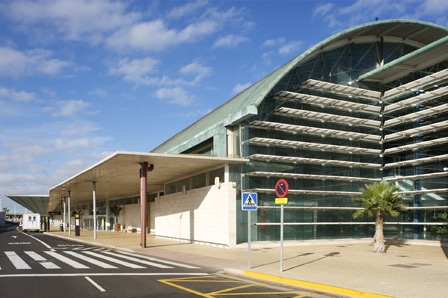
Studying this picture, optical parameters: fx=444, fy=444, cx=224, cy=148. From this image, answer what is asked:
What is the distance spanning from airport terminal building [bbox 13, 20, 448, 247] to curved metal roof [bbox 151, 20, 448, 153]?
9 cm

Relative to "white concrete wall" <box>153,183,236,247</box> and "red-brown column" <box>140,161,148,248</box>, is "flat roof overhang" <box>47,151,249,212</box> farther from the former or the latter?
"white concrete wall" <box>153,183,236,247</box>

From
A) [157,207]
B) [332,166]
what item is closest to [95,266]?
[332,166]

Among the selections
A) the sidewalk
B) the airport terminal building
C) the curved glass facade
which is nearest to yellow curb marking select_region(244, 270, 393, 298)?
the sidewalk

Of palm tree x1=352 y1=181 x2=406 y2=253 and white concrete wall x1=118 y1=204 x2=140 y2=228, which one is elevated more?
palm tree x1=352 y1=181 x2=406 y2=253

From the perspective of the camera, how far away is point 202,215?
29141mm

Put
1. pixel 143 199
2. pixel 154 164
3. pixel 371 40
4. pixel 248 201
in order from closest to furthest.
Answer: pixel 248 201
pixel 143 199
pixel 154 164
pixel 371 40

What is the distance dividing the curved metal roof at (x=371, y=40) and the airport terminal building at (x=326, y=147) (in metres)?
0.09

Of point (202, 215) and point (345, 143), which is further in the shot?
point (345, 143)

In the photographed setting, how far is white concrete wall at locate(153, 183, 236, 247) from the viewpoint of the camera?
25.8 m

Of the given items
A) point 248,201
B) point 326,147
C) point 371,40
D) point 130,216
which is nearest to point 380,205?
point 326,147

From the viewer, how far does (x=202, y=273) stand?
1538cm

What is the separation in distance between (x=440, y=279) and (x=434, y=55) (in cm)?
1972

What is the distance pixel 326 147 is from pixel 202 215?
371 inches

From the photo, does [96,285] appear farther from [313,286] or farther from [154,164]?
[154,164]
